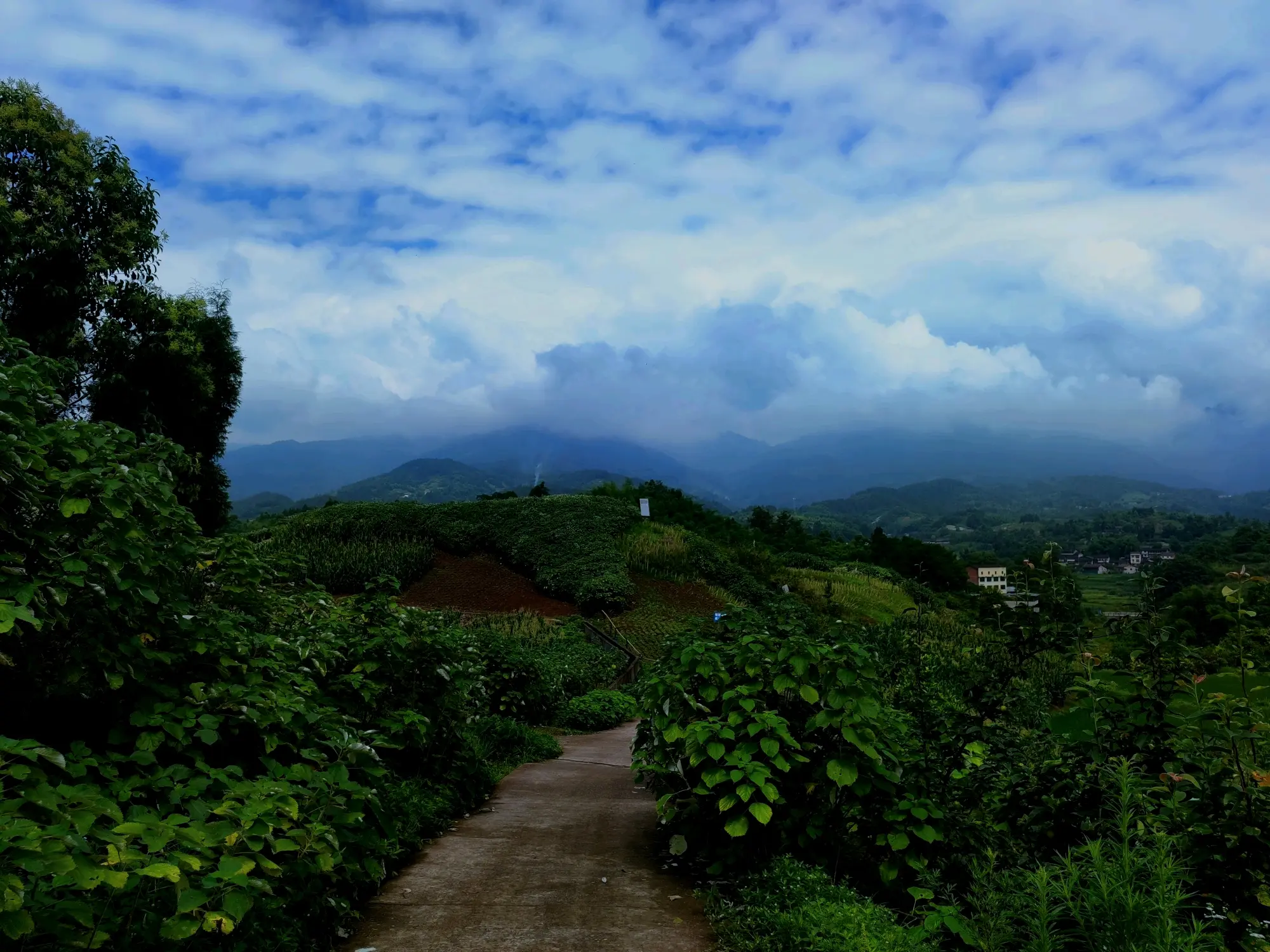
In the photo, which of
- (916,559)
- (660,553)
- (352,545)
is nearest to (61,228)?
(352,545)

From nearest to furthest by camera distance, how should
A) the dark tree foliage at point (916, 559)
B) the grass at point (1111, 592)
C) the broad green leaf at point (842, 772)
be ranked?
the broad green leaf at point (842, 772) → the grass at point (1111, 592) → the dark tree foliage at point (916, 559)

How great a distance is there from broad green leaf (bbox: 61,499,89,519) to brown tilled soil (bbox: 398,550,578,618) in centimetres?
2006

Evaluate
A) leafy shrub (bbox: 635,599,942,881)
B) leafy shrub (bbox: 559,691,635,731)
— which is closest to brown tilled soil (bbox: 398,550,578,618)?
leafy shrub (bbox: 559,691,635,731)

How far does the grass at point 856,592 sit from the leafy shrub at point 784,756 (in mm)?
19391

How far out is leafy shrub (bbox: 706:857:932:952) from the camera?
11.5ft

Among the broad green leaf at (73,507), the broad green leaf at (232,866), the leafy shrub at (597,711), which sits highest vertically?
the broad green leaf at (73,507)

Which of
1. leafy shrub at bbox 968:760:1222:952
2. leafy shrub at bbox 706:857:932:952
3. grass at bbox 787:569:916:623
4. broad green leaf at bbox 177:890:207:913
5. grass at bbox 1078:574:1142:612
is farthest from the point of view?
grass at bbox 787:569:916:623

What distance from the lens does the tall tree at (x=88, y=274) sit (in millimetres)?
14484

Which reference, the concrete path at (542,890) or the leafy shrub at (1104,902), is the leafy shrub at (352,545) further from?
the leafy shrub at (1104,902)

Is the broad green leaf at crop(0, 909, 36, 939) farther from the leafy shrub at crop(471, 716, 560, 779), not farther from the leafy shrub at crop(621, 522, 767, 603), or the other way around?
the leafy shrub at crop(621, 522, 767, 603)

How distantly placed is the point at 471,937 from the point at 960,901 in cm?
244

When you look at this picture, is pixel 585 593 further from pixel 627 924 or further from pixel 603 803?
pixel 627 924

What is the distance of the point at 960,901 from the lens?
4.02m

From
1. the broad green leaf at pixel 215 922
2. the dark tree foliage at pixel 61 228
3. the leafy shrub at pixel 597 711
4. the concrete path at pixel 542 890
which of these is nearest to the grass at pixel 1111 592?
the concrete path at pixel 542 890
